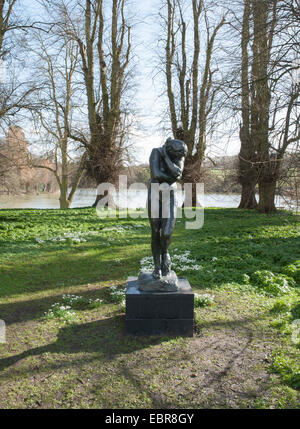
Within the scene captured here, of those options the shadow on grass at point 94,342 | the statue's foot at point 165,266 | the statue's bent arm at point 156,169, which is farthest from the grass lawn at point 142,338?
the statue's bent arm at point 156,169

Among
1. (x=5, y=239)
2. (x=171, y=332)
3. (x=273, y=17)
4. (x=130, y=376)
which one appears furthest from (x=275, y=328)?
(x=5, y=239)

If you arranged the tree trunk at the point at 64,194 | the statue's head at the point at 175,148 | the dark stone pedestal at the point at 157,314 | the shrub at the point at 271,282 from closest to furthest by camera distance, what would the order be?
1. the statue's head at the point at 175,148
2. the dark stone pedestal at the point at 157,314
3. the shrub at the point at 271,282
4. the tree trunk at the point at 64,194

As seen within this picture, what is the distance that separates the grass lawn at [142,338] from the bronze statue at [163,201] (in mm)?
848

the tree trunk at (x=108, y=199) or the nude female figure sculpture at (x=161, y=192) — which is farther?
the tree trunk at (x=108, y=199)

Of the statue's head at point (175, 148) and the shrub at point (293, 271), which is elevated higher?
the statue's head at point (175, 148)

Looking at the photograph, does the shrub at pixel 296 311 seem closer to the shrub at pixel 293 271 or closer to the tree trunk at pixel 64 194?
the shrub at pixel 293 271

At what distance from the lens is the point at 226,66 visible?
27.3 ft

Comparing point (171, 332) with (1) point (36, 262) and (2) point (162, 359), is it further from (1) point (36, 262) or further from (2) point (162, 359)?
(1) point (36, 262)

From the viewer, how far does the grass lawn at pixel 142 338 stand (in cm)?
351

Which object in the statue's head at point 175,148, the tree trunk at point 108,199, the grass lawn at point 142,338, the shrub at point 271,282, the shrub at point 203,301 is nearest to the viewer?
the grass lawn at point 142,338

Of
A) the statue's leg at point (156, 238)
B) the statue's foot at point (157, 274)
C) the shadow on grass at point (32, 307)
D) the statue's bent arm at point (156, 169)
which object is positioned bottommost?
the shadow on grass at point (32, 307)

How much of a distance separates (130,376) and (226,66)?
761 centimetres

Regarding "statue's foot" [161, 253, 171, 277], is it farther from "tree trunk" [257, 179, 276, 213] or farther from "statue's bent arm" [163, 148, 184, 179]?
"tree trunk" [257, 179, 276, 213]

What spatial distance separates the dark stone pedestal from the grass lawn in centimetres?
17
